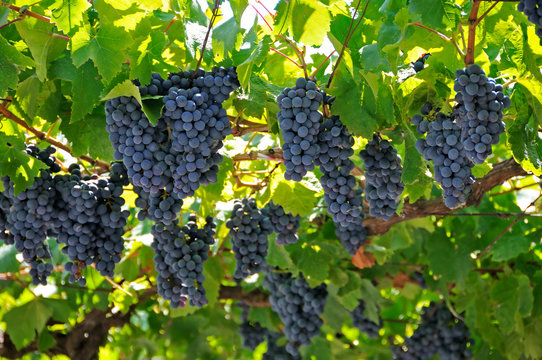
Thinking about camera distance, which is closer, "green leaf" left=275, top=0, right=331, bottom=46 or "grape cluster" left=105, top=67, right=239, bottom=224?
"grape cluster" left=105, top=67, right=239, bottom=224

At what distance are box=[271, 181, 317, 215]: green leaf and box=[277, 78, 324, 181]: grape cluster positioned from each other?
2.90 feet

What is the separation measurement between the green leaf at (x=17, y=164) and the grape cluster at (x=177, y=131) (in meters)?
0.56

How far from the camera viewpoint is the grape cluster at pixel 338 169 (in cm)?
Answer: 234

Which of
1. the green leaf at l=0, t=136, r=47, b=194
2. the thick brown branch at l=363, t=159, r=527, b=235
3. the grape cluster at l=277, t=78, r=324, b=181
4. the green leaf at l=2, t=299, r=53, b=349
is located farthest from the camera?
the green leaf at l=2, t=299, r=53, b=349

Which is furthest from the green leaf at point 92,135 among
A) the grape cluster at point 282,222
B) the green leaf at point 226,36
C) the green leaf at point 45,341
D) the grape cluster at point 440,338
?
the grape cluster at point 440,338

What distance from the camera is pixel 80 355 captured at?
5.00m

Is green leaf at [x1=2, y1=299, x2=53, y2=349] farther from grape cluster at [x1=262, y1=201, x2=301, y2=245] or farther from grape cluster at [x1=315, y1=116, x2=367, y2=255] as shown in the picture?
grape cluster at [x1=315, y1=116, x2=367, y2=255]

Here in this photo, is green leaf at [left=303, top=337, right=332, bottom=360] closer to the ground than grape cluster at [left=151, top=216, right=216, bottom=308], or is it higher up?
closer to the ground

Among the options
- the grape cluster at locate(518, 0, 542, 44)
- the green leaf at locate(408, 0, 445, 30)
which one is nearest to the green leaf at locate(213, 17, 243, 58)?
the green leaf at locate(408, 0, 445, 30)

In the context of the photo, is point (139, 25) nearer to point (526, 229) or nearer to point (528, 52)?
point (528, 52)

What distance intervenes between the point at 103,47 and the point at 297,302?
8.58ft

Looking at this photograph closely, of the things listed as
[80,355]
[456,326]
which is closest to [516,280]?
[456,326]

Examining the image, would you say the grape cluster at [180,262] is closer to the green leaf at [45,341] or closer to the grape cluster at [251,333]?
the green leaf at [45,341]

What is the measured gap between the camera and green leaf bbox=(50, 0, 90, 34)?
90.9 inches
